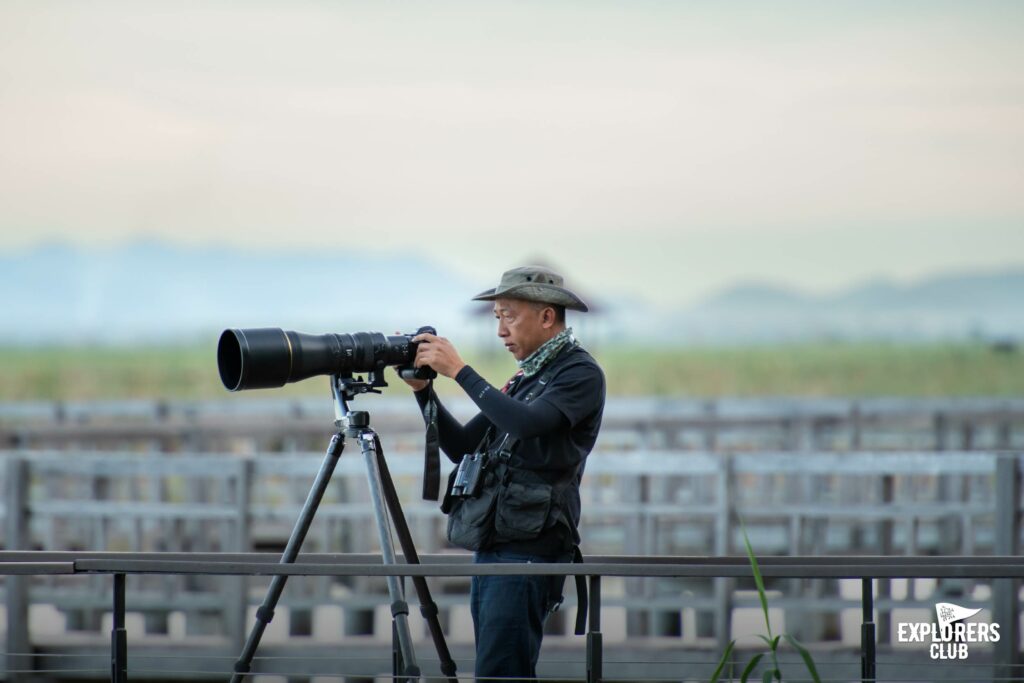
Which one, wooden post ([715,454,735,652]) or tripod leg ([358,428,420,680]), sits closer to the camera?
tripod leg ([358,428,420,680])

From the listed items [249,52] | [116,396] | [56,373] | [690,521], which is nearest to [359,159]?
[249,52]

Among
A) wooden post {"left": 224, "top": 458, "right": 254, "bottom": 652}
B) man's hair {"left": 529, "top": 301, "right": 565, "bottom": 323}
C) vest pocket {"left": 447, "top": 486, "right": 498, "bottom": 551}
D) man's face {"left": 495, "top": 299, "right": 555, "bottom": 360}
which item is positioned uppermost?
man's hair {"left": 529, "top": 301, "right": 565, "bottom": 323}

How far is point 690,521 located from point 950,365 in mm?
47867

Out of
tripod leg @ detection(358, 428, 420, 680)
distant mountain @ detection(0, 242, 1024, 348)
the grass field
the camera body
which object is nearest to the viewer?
tripod leg @ detection(358, 428, 420, 680)

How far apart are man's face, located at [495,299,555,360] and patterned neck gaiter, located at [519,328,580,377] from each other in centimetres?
2

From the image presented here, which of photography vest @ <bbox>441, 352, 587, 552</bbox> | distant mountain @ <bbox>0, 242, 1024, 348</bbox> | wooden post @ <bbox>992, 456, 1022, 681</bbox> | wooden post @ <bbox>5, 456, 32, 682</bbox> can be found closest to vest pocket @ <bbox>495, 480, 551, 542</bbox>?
photography vest @ <bbox>441, 352, 587, 552</bbox>

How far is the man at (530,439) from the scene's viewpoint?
120 inches

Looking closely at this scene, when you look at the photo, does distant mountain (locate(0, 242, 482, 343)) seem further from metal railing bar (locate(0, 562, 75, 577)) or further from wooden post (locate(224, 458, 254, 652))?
metal railing bar (locate(0, 562, 75, 577))

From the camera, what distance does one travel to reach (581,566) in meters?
2.73

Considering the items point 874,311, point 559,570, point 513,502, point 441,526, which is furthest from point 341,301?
point 559,570

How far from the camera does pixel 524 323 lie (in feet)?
10.5

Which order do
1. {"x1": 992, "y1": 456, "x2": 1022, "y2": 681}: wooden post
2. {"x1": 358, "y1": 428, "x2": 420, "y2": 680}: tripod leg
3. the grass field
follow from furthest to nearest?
the grass field → {"x1": 992, "y1": 456, "x2": 1022, "y2": 681}: wooden post → {"x1": 358, "y1": 428, "x2": 420, "y2": 680}: tripod leg

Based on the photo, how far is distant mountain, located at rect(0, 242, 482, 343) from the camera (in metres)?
105

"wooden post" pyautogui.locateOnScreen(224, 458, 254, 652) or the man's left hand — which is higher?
the man's left hand
